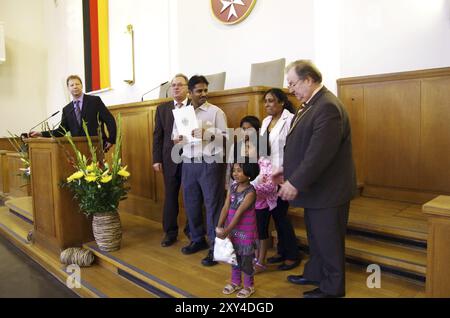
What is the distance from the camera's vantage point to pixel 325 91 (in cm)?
195

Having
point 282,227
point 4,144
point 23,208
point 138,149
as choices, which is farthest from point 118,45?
point 282,227

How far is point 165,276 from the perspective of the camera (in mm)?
2350

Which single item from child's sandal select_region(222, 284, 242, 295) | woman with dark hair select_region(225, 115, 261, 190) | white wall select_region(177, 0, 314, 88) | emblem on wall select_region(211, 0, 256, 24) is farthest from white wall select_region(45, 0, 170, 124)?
child's sandal select_region(222, 284, 242, 295)

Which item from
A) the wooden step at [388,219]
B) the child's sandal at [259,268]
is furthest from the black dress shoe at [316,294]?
the wooden step at [388,219]

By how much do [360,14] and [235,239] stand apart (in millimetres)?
2528

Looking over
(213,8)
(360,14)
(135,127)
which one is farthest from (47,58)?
(360,14)

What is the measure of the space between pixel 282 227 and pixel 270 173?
375 mm

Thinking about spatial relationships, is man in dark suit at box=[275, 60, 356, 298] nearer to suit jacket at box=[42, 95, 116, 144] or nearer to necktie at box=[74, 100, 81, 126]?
suit jacket at box=[42, 95, 116, 144]

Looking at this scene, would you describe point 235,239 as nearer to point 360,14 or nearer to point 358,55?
point 358,55

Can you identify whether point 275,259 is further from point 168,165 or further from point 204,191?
point 168,165

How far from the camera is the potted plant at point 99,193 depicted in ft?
9.18

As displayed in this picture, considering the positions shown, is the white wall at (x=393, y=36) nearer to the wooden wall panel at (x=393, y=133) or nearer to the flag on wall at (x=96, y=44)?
the wooden wall panel at (x=393, y=133)

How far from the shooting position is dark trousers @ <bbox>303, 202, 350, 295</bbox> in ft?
6.35

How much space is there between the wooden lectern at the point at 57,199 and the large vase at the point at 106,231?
0.90ft
